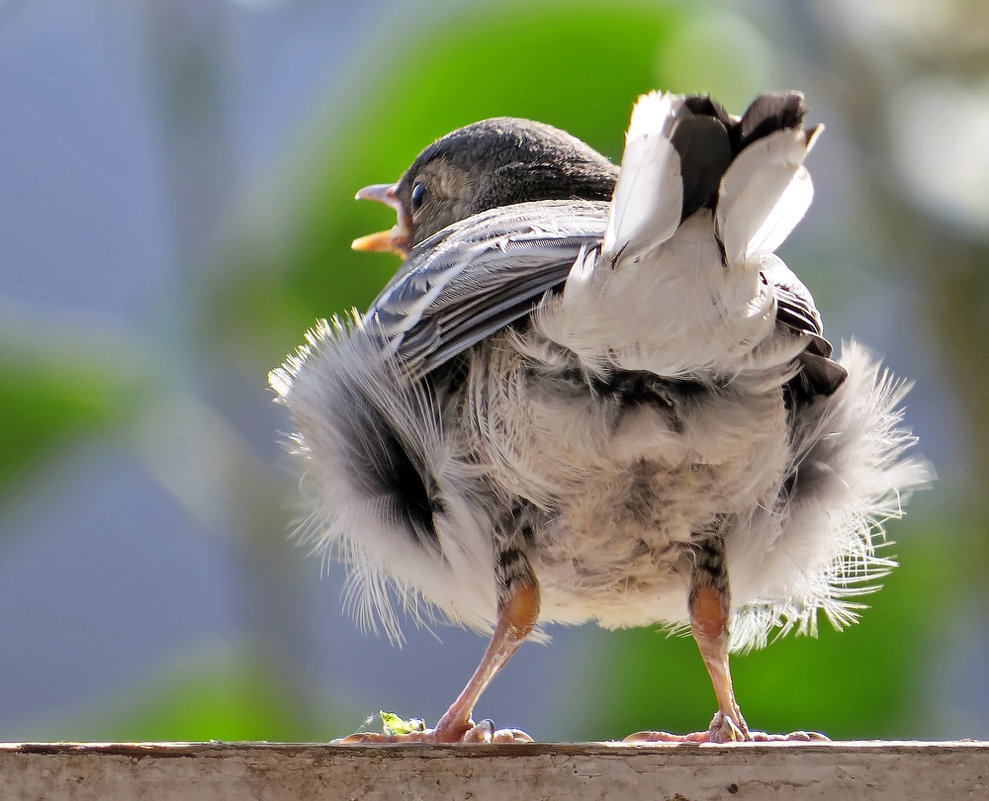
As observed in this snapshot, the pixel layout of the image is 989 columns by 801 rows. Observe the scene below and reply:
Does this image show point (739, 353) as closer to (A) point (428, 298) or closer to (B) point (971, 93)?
(A) point (428, 298)

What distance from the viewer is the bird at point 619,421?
1391 millimetres

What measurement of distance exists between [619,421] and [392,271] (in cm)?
135

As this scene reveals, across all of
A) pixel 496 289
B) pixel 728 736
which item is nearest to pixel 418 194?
pixel 496 289

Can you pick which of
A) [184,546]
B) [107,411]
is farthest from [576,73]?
[184,546]

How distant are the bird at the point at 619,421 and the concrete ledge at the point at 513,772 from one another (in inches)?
15.7

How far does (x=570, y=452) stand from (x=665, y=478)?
0.49 feet

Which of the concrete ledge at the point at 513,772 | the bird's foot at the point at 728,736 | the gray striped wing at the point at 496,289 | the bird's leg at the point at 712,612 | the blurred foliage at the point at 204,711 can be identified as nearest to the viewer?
the concrete ledge at the point at 513,772

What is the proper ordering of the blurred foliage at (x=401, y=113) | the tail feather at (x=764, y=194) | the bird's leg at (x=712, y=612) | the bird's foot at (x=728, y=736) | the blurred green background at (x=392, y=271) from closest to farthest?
1. the tail feather at (x=764, y=194)
2. the bird's foot at (x=728, y=736)
3. the bird's leg at (x=712, y=612)
4. the blurred green background at (x=392, y=271)
5. the blurred foliage at (x=401, y=113)

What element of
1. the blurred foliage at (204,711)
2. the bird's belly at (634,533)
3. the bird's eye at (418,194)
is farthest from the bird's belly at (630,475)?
the bird's eye at (418,194)

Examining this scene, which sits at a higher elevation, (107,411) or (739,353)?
(739,353)

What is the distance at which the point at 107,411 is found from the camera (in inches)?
98.0

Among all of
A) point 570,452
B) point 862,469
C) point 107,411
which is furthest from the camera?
point 107,411

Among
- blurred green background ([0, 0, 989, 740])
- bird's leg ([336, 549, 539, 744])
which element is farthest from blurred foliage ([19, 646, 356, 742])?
bird's leg ([336, 549, 539, 744])

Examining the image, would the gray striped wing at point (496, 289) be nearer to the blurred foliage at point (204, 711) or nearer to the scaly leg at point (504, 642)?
the scaly leg at point (504, 642)
